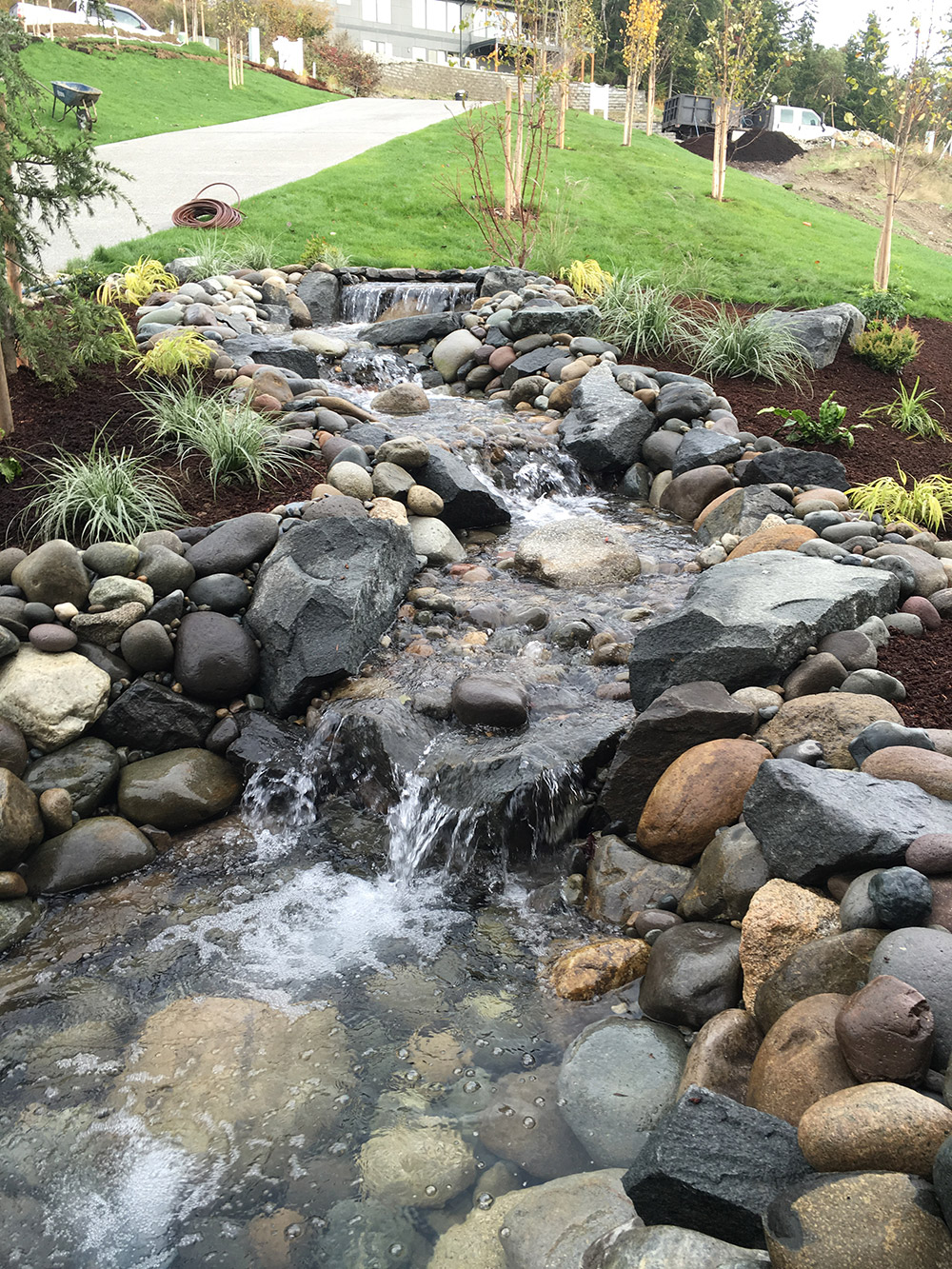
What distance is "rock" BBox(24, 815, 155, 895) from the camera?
4.00 m

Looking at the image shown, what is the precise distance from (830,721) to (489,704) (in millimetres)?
1620

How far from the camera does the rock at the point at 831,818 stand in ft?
9.14

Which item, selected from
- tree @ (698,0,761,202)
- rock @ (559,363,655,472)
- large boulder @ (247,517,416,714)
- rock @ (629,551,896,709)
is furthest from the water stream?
tree @ (698,0,761,202)

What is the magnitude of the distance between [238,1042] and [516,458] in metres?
5.37

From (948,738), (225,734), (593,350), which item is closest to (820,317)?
(593,350)

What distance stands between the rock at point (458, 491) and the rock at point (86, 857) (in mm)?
3296

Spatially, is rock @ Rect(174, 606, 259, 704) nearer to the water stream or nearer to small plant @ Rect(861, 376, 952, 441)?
the water stream

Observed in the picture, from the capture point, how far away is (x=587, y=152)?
19.9 metres

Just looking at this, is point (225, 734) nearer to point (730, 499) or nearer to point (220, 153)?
point (730, 499)

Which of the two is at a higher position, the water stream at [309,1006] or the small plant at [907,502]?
the small plant at [907,502]

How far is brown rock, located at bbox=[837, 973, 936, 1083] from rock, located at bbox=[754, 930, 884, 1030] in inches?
12.0

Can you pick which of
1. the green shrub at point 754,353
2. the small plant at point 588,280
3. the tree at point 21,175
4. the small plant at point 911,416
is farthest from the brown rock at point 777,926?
the small plant at point 588,280

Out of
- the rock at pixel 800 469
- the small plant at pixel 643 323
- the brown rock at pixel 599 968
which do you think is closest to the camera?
the brown rock at pixel 599 968

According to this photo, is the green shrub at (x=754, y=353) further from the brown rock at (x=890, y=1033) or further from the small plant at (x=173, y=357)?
the brown rock at (x=890, y=1033)
